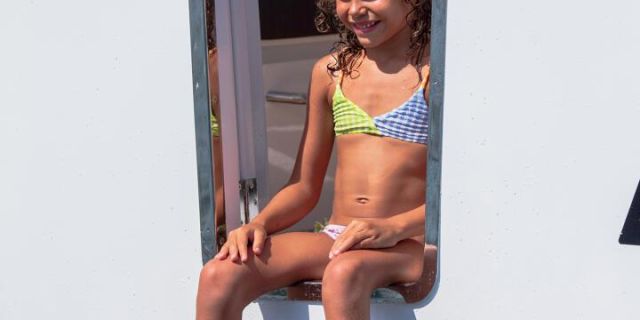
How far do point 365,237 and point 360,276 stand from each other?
111 millimetres

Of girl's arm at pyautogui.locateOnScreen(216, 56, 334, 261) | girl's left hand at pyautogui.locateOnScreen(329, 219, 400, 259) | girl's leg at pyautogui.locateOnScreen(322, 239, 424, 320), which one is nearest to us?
girl's leg at pyautogui.locateOnScreen(322, 239, 424, 320)

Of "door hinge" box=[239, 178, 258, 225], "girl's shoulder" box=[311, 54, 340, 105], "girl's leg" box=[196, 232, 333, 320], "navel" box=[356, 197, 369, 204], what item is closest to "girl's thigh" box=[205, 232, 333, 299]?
"girl's leg" box=[196, 232, 333, 320]

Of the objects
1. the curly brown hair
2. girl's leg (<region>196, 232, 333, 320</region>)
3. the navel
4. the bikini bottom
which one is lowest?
girl's leg (<region>196, 232, 333, 320</region>)

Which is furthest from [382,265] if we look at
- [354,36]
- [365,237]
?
[354,36]

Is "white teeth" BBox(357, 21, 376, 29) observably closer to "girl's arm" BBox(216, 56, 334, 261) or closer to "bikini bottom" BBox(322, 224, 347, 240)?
"girl's arm" BBox(216, 56, 334, 261)

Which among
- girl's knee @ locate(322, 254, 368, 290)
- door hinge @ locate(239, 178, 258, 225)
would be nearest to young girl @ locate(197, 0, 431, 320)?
girl's knee @ locate(322, 254, 368, 290)

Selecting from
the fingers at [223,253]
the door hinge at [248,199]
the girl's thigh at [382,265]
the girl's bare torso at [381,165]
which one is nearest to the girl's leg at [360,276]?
the girl's thigh at [382,265]

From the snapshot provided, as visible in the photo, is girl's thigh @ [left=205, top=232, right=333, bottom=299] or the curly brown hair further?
the curly brown hair

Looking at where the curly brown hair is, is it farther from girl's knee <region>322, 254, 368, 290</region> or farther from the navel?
girl's knee <region>322, 254, 368, 290</region>

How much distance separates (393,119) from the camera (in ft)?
7.52

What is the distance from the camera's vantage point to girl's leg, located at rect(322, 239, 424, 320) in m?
2.01

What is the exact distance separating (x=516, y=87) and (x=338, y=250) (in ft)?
1.71

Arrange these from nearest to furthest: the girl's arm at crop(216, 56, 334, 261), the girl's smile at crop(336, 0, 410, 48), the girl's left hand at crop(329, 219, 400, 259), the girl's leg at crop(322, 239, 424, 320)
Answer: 1. the girl's leg at crop(322, 239, 424, 320)
2. the girl's left hand at crop(329, 219, 400, 259)
3. the girl's smile at crop(336, 0, 410, 48)
4. the girl's arm at crop(216, 56, 334, 261)

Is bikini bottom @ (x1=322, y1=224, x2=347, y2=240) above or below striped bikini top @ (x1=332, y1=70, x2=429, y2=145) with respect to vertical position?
below
